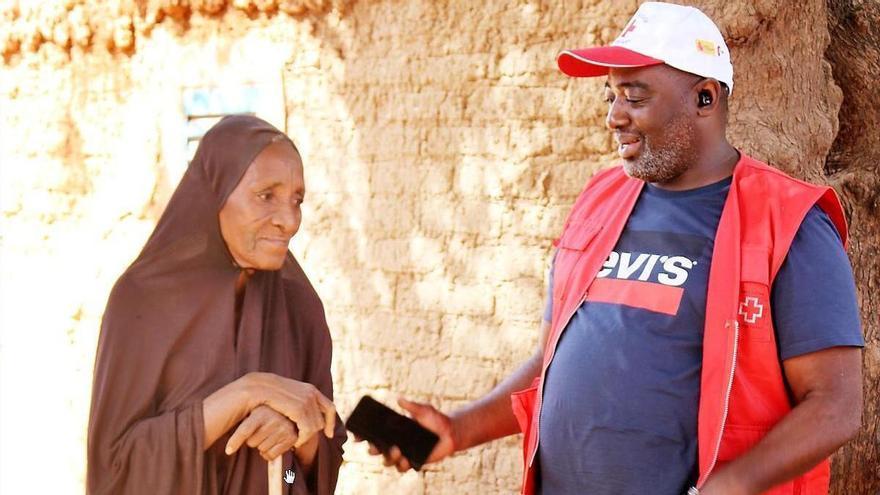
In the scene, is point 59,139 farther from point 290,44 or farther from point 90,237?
point 290,44

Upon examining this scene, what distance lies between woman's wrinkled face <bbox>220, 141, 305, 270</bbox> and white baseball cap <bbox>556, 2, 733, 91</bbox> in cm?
87

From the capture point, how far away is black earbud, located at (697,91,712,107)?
9.93 ft

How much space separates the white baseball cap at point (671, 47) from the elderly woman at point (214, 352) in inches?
36.8

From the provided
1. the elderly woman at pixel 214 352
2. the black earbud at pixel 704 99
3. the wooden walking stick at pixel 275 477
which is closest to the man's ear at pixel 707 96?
the black earbud at pixel 704 99

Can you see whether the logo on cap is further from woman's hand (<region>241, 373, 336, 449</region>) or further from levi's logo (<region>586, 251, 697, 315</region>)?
woman's hand (<region>241, 373, 336, 449</region>)

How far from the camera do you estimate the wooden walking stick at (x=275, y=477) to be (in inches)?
126

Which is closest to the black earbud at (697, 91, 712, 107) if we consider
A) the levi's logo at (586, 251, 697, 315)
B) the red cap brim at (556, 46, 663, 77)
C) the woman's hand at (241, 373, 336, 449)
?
the red cap brim at (556, 46, 663, 77)

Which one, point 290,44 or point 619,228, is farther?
point 290,44

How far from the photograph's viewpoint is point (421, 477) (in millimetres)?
5215

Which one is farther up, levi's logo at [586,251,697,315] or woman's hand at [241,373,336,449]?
levi's logo at [586,251,697,315]

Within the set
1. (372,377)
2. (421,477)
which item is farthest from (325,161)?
(421,477)

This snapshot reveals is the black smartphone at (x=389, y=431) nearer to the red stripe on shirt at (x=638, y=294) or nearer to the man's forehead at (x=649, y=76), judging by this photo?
the red stripe on shirt at (x=638, y=294)

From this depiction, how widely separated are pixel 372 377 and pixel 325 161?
3.30ft

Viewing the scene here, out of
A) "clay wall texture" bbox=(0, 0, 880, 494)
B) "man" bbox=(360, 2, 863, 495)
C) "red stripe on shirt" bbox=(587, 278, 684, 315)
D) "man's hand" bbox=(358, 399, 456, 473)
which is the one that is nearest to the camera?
"man" bbox=(360, 2, 863, 495)
